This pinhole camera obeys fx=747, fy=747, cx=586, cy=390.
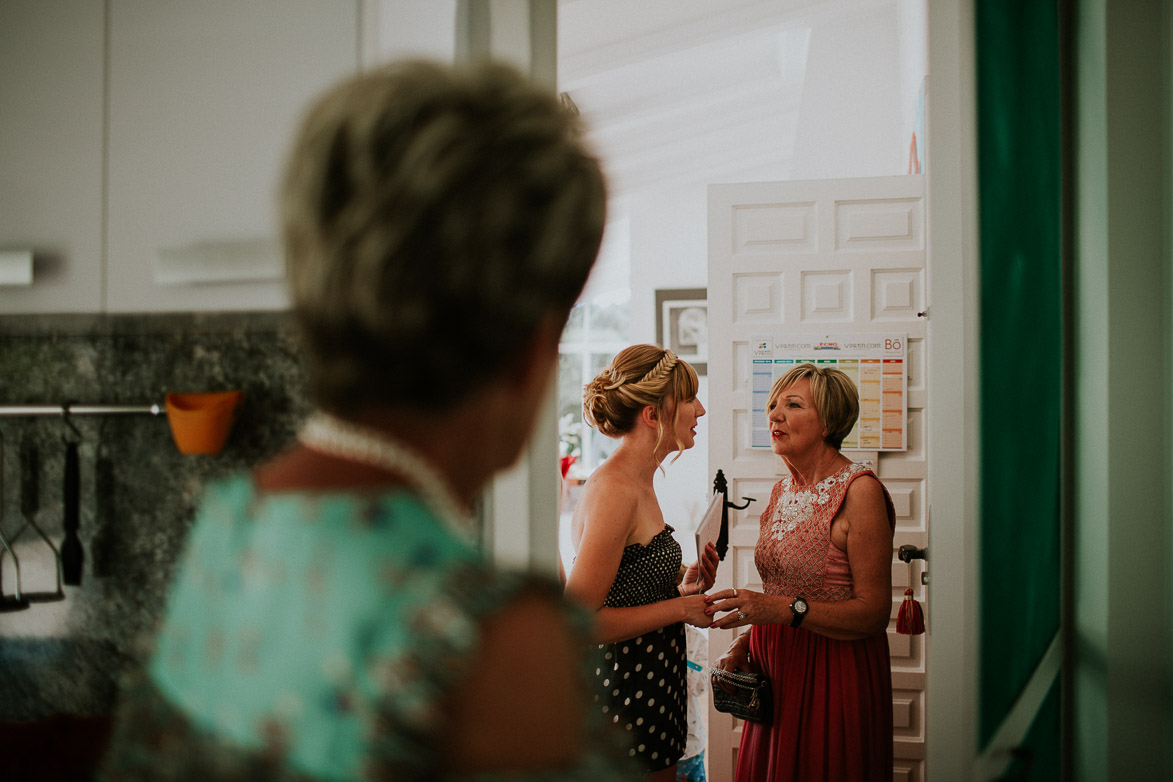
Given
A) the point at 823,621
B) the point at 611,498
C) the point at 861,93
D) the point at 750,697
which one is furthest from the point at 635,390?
the point at 861,93

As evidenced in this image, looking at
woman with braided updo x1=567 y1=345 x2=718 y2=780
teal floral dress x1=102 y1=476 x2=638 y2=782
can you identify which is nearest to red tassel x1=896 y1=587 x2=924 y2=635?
woman with braided updo x1=567 y1=345 x2=718 y2=780

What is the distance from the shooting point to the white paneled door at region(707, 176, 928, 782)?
3.04 metres

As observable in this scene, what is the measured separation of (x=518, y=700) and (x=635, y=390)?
158 cm

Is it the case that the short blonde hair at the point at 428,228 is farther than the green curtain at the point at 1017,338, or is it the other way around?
the green curtain at the point at 1017,338

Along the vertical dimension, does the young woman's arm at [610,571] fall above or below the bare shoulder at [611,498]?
below

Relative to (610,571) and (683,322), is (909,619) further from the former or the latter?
(683,322)

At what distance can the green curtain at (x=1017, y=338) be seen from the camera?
111cm

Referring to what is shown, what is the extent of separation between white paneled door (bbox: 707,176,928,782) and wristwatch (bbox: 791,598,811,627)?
1.15 metres

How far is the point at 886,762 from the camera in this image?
6.37ft

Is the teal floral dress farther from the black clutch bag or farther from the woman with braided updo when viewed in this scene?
the black clutch bag

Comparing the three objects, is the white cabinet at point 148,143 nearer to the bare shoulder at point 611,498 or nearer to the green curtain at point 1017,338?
the bare shoulder at point 611,498

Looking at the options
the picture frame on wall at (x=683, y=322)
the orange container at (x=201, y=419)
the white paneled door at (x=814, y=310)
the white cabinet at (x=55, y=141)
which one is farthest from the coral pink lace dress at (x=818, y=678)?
the picture frame on wall at (x=683, y=322)

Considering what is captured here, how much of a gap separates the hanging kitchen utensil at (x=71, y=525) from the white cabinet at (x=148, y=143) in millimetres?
283

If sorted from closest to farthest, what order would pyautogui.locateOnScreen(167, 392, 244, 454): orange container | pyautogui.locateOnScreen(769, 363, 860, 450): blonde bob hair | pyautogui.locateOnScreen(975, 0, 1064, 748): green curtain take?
pyautogui.locateOnScreen(975, 0, 1064, 748): green curtain
pyautogui.locateOnScreen(167, 392, 244, 454): orange container
pyautogui.locateOnScreen(769, 363, 860, 450): blonde bob hair
